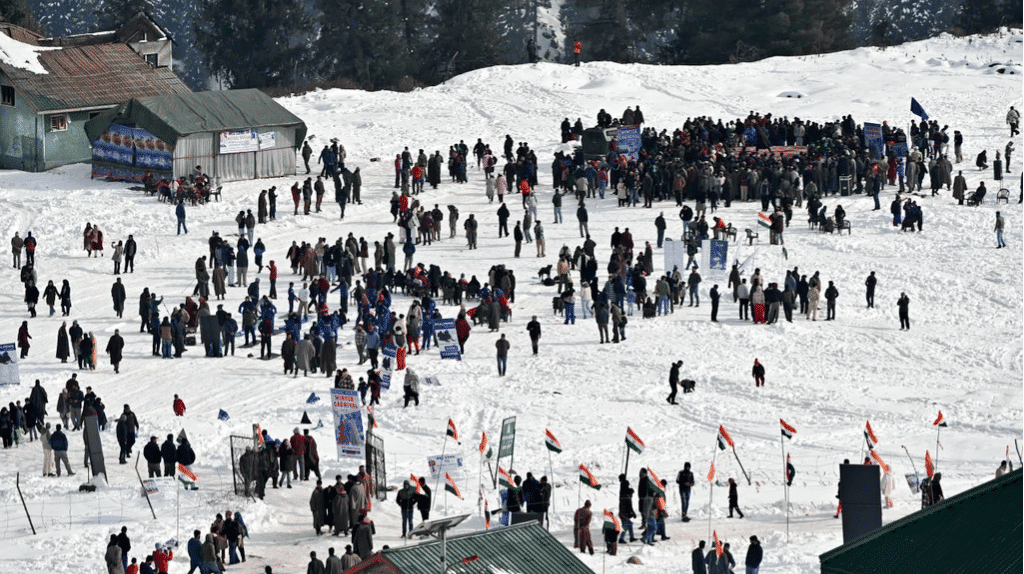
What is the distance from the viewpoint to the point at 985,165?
54.6 meters

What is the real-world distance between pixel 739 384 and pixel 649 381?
5.66 ft

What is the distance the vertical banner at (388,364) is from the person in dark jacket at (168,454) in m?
4.76

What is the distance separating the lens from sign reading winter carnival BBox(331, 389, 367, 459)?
1223 inches

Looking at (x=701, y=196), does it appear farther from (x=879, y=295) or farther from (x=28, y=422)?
(x=28, y=422)

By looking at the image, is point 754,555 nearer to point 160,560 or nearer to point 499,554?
point 499,554

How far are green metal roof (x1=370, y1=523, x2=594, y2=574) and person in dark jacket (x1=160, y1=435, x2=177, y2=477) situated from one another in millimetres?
11037

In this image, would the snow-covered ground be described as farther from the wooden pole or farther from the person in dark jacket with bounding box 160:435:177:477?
the person in dark jacket with bounding box 160:435:177:477

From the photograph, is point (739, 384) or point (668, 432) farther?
point (739, 384)

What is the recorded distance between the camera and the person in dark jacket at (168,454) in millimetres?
32094

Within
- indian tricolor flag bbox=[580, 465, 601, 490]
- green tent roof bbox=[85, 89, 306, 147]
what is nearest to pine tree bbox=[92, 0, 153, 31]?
green tent roof bbox=[85, 89, 306, 147]

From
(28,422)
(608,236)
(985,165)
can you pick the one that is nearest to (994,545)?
(28,422)

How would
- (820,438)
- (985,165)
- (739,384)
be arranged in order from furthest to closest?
(985,165)
(739,384)
(820,438)

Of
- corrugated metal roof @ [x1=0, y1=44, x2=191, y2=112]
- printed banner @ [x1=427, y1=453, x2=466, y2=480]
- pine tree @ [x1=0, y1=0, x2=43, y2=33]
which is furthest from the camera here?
pine tree @ [x1=0, y1=0, x2=43, y2=33]

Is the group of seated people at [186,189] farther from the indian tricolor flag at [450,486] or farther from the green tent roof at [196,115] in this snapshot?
the indian tricolor flag at [450,486]
